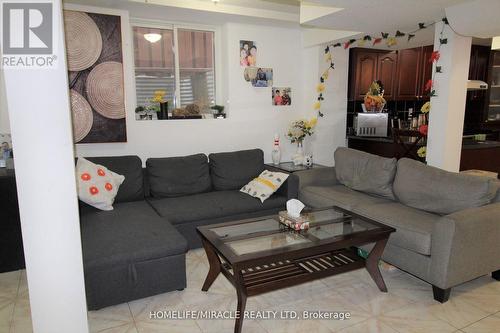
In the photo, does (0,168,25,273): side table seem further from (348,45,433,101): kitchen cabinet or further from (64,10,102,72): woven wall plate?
(348,45,433,101): kitchen cabinet

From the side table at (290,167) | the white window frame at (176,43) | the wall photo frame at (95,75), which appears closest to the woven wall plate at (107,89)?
the wall photo frame at (95,75)

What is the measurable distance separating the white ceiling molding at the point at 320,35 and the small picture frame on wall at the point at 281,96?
0.64 metres

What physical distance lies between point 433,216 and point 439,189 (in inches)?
8.6

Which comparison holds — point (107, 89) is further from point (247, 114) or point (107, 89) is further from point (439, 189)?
point (439, 189)

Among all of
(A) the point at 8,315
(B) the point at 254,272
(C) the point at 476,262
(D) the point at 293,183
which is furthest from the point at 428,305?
(A) the point at 8,315

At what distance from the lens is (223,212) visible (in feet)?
10.9

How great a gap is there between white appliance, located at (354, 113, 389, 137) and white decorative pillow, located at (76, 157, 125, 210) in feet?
11.2

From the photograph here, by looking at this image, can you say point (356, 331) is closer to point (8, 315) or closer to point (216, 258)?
point (216, 258)

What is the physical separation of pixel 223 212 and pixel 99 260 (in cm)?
129

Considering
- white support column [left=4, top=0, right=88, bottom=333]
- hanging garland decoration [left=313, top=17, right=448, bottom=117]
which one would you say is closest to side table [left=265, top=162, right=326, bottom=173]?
hanging garland decoration [left=313, top=17, right=448, bottom=117]

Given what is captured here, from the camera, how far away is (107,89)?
11.8ft

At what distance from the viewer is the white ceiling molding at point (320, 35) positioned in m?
4.12

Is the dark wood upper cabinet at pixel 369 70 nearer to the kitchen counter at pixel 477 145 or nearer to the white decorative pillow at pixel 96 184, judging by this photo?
the kitchen counter at pixel 477 145

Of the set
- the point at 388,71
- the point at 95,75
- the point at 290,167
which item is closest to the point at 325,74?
the point at 388,71
